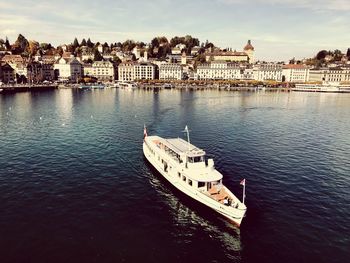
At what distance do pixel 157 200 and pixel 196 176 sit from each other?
709 cm

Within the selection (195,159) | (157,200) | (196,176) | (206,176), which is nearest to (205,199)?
(206,176)

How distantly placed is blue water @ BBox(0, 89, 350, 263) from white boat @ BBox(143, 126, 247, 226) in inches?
59.7

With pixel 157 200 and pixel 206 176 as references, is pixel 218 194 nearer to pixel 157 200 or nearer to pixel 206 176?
pixel 206 176

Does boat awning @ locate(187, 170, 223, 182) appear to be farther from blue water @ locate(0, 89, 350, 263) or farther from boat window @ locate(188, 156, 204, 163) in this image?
blue water @ locate(0, 89, 350, 263)

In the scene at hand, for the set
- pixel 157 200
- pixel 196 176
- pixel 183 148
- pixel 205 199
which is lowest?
pixel 157 200

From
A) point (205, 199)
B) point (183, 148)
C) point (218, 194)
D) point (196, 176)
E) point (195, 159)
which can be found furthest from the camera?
point (183, 148)

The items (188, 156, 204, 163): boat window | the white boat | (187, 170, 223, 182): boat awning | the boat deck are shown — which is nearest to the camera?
the white boat

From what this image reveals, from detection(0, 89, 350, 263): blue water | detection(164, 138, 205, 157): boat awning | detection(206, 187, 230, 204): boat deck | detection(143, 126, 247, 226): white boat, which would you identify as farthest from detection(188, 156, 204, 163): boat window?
detection(206, 187, 230, 204): boat deck

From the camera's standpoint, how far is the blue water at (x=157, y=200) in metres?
34.7

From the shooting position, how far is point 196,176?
46.6 metres

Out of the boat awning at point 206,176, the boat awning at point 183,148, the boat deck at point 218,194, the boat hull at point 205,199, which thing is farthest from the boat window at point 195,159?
the boat deck at point 218,194

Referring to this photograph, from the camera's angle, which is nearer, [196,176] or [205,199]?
[205,199]

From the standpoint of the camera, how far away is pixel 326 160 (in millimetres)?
66125

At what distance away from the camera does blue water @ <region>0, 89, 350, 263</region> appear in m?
34.7
